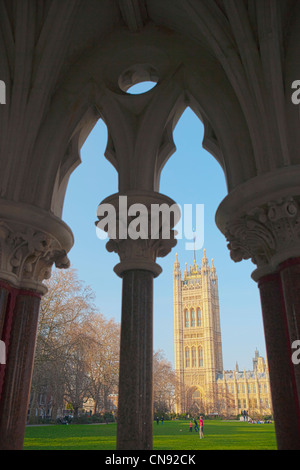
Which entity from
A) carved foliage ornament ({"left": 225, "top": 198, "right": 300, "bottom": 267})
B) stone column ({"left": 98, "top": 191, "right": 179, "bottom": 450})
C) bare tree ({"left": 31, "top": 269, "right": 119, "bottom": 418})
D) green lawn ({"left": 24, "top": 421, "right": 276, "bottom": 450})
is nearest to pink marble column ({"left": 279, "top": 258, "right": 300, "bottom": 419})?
carved foliage ornament ({"left": 225, "top": 198, "right": 300, "bottom": 267})

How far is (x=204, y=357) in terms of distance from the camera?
65312mm

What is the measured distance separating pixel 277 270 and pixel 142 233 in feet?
4.34

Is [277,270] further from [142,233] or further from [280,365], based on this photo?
[142,233]

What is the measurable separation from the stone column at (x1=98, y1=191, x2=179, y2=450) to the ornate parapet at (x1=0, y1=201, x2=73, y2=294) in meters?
0.54

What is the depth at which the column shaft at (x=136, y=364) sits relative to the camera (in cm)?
316

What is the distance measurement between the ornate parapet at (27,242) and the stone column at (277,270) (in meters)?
1.73

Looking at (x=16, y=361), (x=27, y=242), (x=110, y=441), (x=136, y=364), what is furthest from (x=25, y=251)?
(x=110, y=441)

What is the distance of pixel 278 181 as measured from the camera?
10.5ft

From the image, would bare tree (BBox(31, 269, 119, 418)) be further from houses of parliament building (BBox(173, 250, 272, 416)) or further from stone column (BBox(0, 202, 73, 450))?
houses of parliament building (BBox(173, 250, 272, 416))

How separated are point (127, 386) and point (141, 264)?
1.11 m

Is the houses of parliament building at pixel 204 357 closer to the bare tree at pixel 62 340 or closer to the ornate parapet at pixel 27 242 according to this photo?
the bare tree at pixel 62 340

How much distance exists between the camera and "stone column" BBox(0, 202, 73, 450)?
345cm

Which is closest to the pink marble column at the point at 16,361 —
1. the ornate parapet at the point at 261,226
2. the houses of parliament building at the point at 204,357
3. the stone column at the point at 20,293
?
the stone column at the point at 20,293
